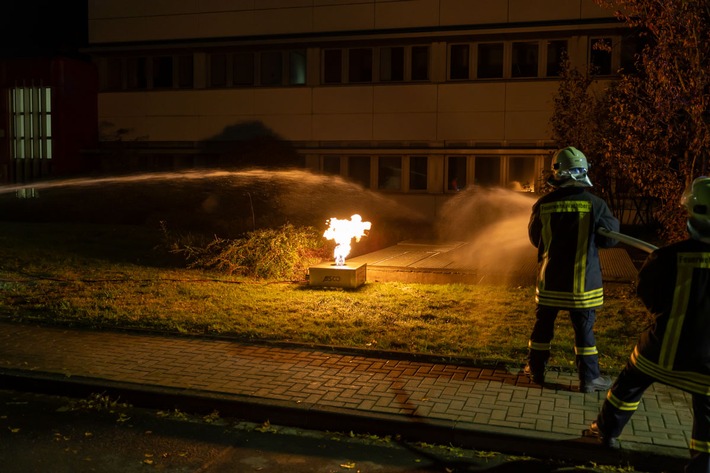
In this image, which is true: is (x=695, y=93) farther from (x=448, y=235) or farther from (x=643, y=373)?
(x=448, y=235)

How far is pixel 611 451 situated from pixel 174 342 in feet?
15.1

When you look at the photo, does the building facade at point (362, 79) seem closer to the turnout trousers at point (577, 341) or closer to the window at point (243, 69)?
the window at point (243, 69)

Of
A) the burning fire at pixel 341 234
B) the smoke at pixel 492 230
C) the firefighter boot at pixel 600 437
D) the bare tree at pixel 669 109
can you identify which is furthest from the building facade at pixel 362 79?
the firefighter boot at pixel 600 437

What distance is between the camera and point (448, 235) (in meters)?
20.2

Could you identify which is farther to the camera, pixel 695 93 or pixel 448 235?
pixel 448 235

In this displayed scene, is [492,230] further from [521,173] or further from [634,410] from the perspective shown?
[634,410]

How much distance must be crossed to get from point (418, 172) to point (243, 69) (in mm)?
7178

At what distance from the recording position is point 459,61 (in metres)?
22.0

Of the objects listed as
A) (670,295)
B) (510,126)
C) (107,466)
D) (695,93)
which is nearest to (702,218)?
(670,295)

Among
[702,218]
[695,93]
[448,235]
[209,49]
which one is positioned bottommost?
[448,235]

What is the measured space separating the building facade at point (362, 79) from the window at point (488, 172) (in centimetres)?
3

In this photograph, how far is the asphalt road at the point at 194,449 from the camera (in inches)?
186

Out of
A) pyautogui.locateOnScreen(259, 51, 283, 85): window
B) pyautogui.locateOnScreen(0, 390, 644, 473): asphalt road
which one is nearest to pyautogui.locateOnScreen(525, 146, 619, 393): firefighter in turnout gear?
pyautogui.locateOnScreen(0, 390, 644, 473): asphalt road

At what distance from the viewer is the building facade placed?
69.3ft
